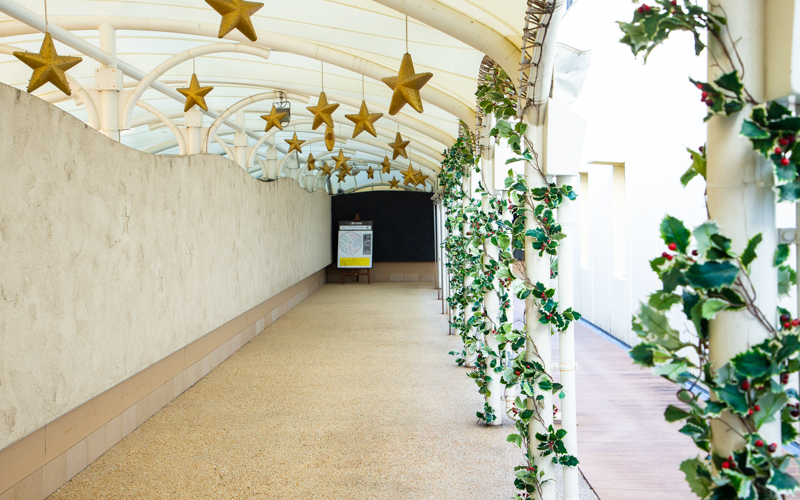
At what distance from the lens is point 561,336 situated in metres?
3.27

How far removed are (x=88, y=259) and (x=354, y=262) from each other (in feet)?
49.7

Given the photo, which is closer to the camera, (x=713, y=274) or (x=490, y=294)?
(x=713, y=274)

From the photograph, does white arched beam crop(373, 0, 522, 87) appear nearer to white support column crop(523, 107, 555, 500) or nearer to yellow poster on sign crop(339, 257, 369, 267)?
white support column crop(523, 107, 555, 500)

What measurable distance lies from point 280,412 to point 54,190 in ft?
8.76

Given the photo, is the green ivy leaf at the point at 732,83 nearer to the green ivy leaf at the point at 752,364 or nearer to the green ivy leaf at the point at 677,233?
the green ivy leaf at the point at 677,233

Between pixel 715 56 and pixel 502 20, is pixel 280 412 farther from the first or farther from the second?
pixel 715 56

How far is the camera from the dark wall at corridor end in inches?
798

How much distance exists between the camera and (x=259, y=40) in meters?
6.68

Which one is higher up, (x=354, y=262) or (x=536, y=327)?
(x=536, y=327)

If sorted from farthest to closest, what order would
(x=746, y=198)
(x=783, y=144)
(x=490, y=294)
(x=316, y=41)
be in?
1. (x=316, y=41)
2. (x=490, y=294)
3. (x=746, y=198)
4. (x=783, y=144)

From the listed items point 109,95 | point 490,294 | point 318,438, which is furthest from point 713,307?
point 109,95

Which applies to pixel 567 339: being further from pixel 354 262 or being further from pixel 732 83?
pixel 354 262

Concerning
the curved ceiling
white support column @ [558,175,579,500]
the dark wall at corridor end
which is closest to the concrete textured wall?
the curved ceiling

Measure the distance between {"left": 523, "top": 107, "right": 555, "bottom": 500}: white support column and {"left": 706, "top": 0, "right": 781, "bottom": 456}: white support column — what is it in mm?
1801
